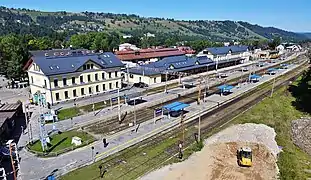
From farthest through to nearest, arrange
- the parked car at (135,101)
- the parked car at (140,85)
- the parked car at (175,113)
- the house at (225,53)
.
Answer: the house at (225,53)
the parked car at (140,85)
the parked car at (135,101)
the parked car at (175,113)

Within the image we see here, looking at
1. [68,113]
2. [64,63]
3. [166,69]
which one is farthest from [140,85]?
[68,113]

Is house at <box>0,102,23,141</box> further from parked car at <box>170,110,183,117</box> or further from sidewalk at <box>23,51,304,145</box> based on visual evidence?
parked car at <box>170,110,183,117</box>

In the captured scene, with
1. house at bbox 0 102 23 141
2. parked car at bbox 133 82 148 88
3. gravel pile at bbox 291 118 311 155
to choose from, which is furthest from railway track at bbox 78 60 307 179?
parked car at bbox 133 82 148 88

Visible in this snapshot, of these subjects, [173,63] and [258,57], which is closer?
[173,63]

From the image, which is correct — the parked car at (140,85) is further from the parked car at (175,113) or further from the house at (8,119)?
the house at (8,119)

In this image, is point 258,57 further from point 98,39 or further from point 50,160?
point 50,160

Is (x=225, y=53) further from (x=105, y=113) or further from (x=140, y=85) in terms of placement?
(x=105, y=113)

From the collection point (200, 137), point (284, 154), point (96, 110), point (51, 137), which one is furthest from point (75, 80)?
point (284, 154)

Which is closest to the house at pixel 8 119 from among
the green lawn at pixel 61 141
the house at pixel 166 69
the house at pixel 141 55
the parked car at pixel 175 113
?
the green lawn at pixel 61 141
